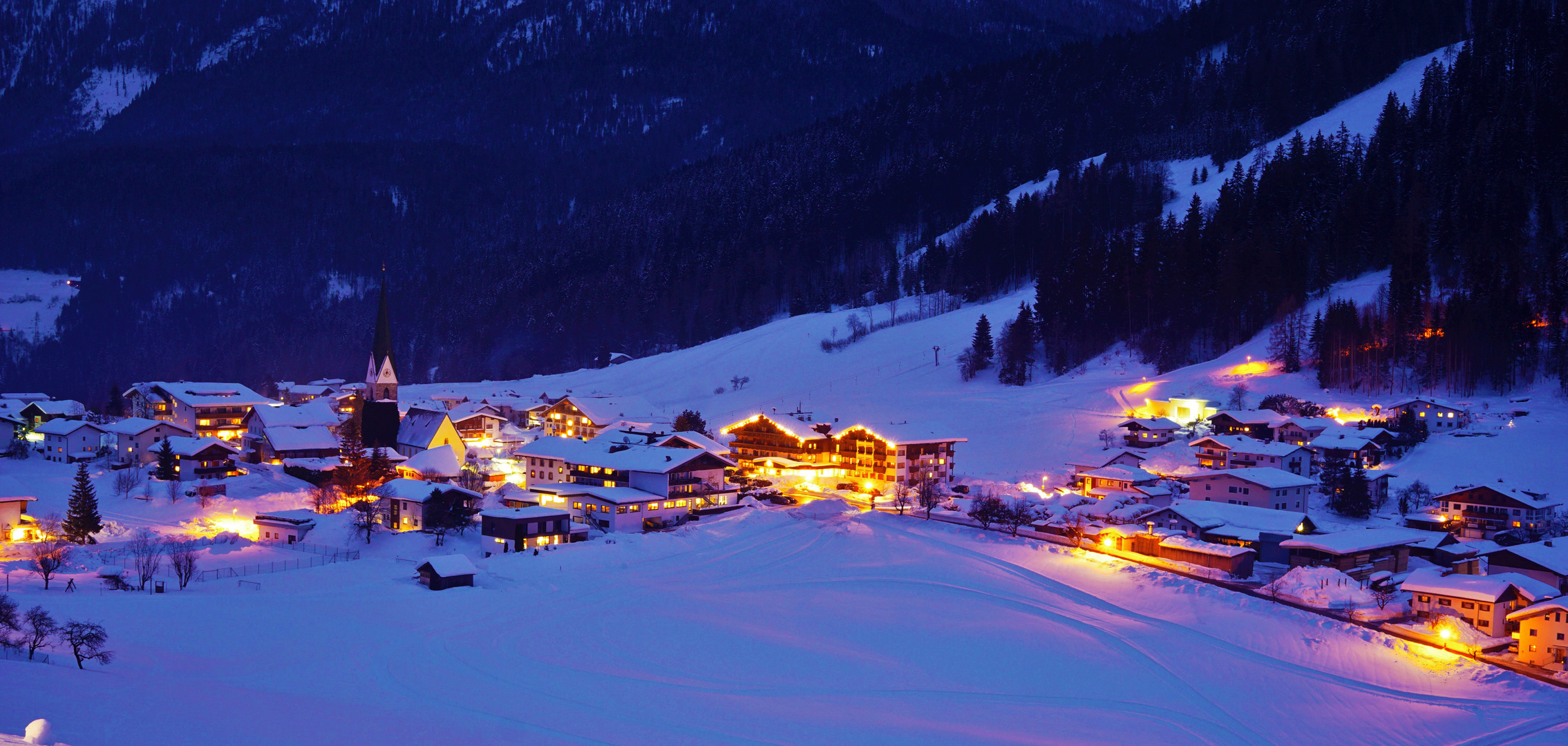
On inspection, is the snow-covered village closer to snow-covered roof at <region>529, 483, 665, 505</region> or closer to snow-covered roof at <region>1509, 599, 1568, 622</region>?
snow-covered roof at <region>1509, 599, 1568, 622</region>

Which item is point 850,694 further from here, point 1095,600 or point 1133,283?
point 1133,283

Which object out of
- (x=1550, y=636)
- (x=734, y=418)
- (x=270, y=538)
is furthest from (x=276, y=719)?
(x=734, y=418)

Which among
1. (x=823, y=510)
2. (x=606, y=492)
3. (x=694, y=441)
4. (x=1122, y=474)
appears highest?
(x=694, y=441)

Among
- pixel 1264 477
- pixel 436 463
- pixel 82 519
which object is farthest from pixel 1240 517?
pixel 82 519

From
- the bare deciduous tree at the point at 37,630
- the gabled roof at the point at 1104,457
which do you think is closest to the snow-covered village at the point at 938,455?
→ the bare deciduous tree at the point at 37,630

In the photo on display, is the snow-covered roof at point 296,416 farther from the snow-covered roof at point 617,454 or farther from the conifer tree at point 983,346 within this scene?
the conifer tree at point 983,346

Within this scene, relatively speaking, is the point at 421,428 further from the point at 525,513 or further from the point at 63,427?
the point at 525,513

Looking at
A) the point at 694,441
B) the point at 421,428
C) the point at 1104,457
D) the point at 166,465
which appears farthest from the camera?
the point at 421,428
